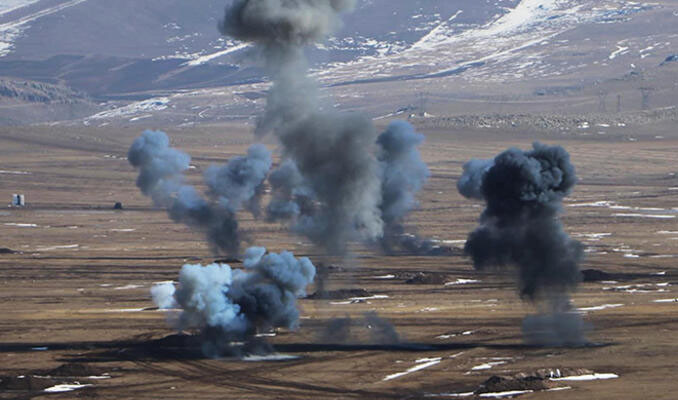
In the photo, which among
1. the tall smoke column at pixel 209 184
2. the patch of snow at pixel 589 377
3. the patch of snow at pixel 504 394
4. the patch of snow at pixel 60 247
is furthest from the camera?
the patch of snow at pixel 60 247

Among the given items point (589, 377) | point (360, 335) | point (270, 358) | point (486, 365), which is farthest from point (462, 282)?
point (589, 377)

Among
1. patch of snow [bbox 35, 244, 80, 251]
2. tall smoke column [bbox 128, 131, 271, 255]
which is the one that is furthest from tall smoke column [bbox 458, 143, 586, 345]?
patch of snow [bbox 35, 244, 80, 251]

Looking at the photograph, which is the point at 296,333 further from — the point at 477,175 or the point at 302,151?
the point at 477,175

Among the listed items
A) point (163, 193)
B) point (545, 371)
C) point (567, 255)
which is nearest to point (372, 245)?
point (163, 193)

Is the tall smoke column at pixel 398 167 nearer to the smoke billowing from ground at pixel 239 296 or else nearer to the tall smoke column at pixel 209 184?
the tall smoke column at pixel 209 184

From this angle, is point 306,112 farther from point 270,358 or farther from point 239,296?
point 270,358

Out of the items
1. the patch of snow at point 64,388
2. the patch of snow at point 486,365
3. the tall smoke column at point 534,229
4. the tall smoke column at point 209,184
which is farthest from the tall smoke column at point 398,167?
the patch of snow at point 64,388
